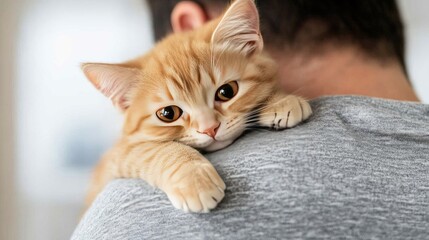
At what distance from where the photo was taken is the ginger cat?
995 mm

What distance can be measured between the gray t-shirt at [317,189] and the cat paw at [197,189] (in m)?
0.01

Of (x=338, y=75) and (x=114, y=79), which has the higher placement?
(x=114, y=79)

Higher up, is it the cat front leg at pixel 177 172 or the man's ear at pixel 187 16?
the man's ear at pixel 187 16

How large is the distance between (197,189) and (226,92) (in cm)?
33

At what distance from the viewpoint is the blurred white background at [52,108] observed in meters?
2.60

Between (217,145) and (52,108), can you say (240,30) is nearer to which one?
(217,145)

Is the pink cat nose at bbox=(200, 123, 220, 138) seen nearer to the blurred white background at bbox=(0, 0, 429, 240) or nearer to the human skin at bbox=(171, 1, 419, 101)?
the human skin at bbox=(171, 1, 419, 101)

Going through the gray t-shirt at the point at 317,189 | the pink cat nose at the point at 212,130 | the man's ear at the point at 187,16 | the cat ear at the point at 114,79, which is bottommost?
the gray t-shirt at the point at 317,189

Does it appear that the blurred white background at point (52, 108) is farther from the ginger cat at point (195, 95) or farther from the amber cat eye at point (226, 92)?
the amber cat eye at point (226, 92)

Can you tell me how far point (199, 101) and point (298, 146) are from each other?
0.96ft

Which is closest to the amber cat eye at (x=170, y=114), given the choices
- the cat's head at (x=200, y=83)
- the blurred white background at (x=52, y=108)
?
the cat's head at (x=200, y=83)

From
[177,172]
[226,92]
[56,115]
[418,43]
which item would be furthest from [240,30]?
[418,43]

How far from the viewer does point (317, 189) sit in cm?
75

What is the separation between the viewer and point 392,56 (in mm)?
1278
